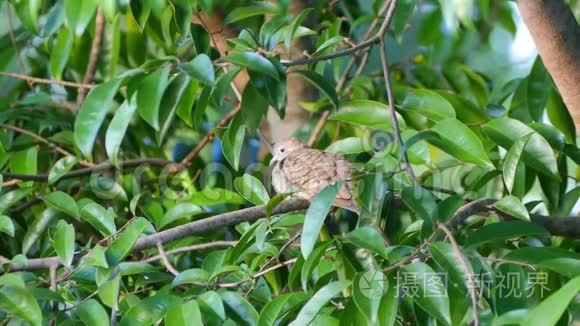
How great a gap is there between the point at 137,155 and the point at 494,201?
2.02 meters

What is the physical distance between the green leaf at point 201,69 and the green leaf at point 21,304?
1.69 feet

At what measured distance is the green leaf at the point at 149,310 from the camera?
185 centimetres

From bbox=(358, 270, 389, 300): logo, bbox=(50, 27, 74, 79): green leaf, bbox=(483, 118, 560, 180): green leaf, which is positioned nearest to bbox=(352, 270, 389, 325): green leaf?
bbox=(358, 270, 389, 300): logo

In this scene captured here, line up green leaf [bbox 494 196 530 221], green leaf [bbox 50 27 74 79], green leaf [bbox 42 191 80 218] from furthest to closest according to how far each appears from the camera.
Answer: green leaf [bbox 50 27 74 79], green leaf [bbox 42 191 80 218], green leaf [bbox 494 196 530 221]

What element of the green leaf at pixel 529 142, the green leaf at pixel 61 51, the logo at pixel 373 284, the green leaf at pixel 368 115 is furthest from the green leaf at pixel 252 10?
the logo at pixel 373 284

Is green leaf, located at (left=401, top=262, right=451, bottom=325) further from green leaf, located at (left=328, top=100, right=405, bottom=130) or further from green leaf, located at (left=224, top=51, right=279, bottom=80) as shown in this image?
green leaf, located at (left=328, top=100, right=405, bottom=130)

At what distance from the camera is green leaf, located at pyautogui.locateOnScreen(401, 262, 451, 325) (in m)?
1.58

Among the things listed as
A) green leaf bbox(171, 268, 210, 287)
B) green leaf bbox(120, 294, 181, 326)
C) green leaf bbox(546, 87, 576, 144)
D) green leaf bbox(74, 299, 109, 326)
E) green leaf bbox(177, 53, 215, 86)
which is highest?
green leaf bbox(177, 53, 215, 86)

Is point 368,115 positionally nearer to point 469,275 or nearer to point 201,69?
point 201,69

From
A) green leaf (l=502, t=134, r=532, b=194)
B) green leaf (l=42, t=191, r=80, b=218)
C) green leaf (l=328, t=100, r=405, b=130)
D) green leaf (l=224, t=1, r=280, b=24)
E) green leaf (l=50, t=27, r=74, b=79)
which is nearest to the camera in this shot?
green leaf (l=502, t=134, r=532, b=194)

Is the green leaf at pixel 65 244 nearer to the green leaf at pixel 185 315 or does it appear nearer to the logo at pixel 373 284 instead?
the green leaf at pixel 185 315

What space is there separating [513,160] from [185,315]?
Answer: 2.50 feet

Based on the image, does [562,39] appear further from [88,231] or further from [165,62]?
[88,231]

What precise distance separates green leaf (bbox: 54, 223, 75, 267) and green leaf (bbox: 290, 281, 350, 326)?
Answer: 54cm
